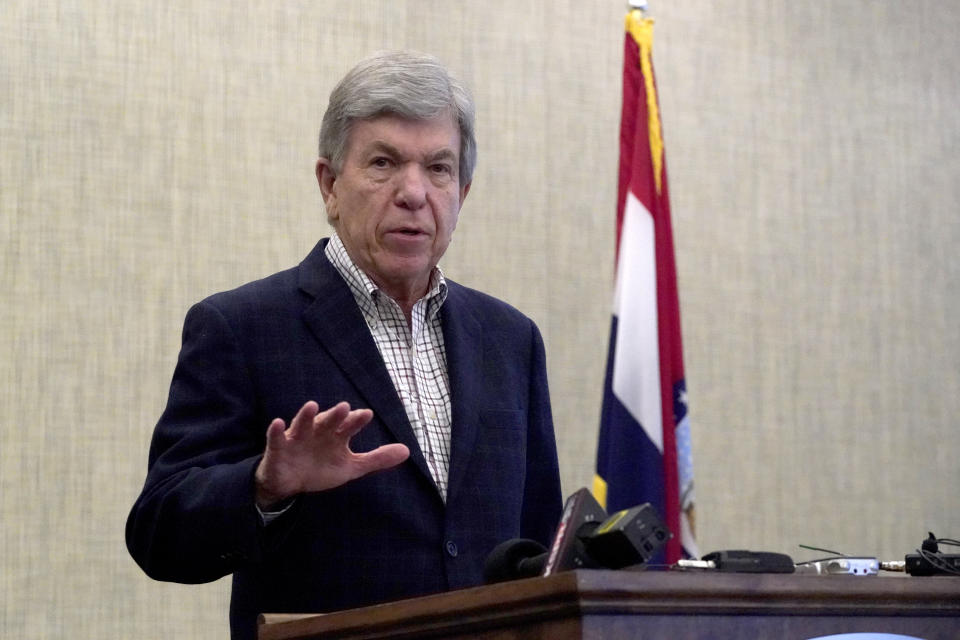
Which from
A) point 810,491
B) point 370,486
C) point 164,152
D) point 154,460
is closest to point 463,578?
point 370,486

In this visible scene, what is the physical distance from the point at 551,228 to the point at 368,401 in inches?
68.0

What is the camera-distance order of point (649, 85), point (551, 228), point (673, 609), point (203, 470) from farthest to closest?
point (551, 228) < point (649, 85) < point (203, 470) < point (673, 609)

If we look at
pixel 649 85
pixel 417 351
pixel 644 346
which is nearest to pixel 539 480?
pixel 417 351

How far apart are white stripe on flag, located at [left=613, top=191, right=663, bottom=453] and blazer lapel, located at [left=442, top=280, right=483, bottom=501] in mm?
1009

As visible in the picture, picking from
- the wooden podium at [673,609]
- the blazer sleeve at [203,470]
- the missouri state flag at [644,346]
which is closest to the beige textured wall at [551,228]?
the missouri state flag at [644,346]

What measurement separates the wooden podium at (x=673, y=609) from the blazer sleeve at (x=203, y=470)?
308 millimetres

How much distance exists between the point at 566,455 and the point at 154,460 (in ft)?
5.83

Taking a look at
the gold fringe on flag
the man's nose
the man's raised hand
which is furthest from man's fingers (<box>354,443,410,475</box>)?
the gold fringe on flag

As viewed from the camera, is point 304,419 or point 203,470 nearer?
point 304,419

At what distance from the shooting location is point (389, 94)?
2.03 metres

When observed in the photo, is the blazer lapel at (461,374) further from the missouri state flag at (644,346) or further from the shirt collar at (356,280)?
the missouri state flag at (644,346)

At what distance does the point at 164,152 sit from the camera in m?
3.09

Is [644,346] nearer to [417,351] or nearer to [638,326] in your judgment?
[638,326]

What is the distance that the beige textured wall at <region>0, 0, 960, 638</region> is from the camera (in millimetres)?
2945
